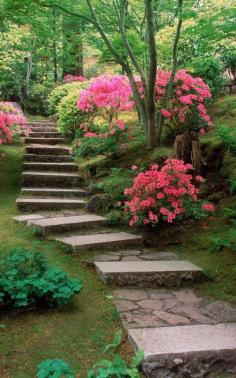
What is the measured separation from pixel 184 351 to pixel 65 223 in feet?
11.5

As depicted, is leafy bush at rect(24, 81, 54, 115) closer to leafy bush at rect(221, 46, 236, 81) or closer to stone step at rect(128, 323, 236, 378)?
leafy bush at rect(221, 46, 236, 81)

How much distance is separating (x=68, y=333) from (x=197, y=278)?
1.82 m

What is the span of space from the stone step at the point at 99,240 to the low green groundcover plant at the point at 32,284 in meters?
1.35

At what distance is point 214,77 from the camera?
985cm

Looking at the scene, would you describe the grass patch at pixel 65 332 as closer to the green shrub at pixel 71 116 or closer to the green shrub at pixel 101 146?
the green shrub at pixel 101 146

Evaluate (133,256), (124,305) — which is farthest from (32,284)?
(133,256)

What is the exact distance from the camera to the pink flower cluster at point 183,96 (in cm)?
807

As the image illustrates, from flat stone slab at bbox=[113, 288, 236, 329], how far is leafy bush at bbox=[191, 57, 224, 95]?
6.40m

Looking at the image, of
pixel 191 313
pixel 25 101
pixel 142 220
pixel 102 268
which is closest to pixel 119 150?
pixel 142 220

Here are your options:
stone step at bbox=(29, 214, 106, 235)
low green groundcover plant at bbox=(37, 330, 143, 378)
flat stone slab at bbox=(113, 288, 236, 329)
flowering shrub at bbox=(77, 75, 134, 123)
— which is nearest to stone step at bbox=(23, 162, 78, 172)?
flowering shrub at bbox=(77, 75, 134, 123)

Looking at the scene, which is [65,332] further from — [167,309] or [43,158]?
[43,158]

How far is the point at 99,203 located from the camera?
7434 mm

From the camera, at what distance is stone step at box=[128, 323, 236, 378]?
10.2 feet

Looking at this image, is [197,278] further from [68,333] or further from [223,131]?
[223,131]
